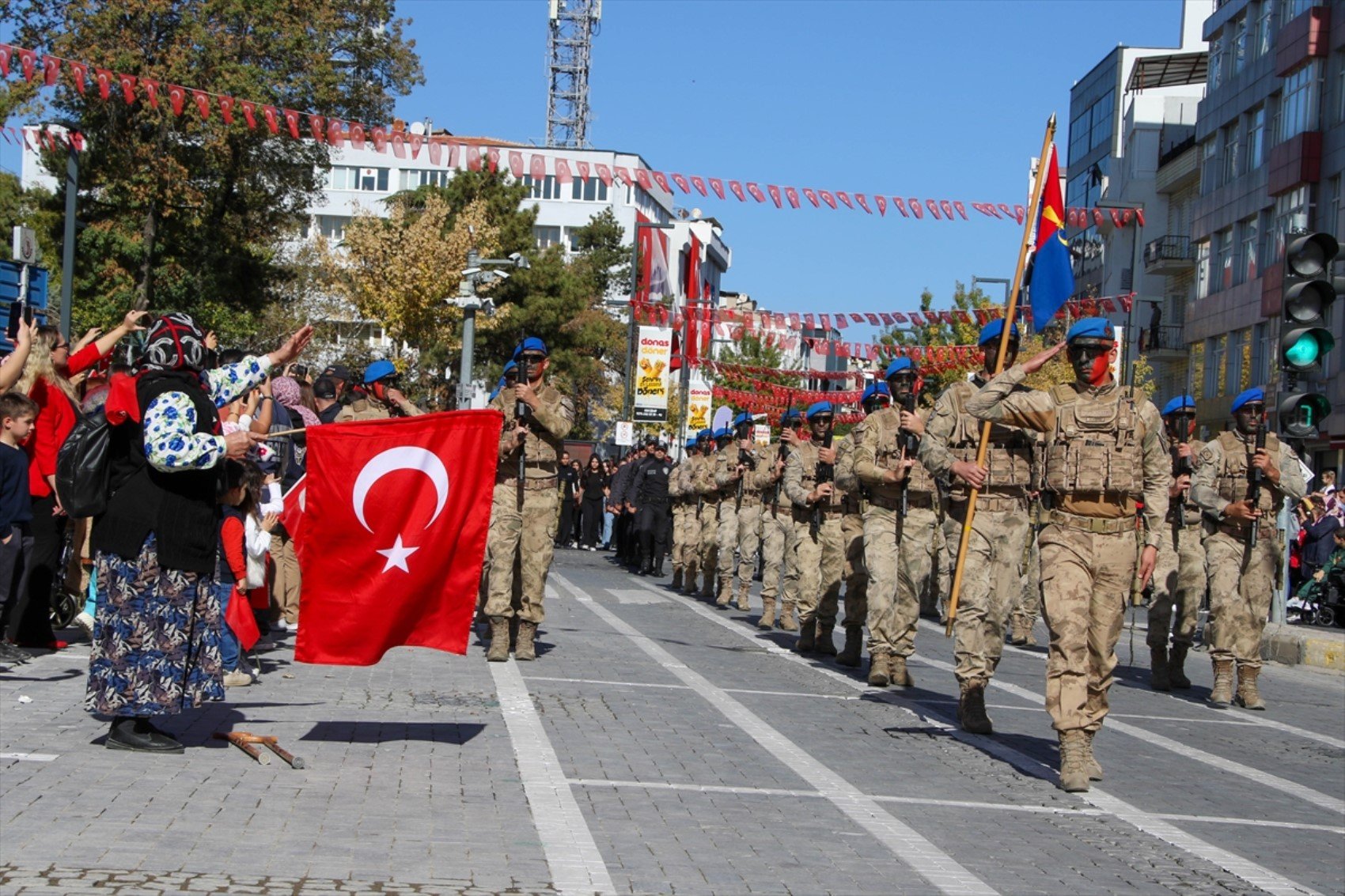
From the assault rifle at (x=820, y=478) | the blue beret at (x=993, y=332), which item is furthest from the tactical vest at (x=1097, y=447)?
the assault rifle at (x=820, y=478)

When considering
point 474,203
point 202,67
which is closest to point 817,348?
point 474,203

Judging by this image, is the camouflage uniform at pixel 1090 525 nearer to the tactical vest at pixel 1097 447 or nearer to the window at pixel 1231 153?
the tactical vest at pixel 1097 447

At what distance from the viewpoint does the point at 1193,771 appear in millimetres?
10141

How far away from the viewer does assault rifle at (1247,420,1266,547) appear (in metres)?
13.9

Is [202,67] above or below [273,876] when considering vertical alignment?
above

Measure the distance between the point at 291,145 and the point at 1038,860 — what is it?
36181 mm

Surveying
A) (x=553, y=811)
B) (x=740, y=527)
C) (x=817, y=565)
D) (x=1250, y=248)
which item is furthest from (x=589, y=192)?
(x=553, y=811)

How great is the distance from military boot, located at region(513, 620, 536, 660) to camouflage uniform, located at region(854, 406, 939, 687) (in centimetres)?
245

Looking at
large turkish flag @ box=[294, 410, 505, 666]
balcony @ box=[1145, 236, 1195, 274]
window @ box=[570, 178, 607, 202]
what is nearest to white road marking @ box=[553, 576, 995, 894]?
large turkish flag @ box=[294, 410, 505, 666]

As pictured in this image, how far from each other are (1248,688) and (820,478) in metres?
4.36

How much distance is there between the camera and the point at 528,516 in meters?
13.5

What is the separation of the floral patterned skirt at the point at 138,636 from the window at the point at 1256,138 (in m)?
49.0

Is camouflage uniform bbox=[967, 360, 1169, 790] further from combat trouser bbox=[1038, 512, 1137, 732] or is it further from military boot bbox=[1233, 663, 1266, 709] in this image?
military boot bbox=[1233, 663, 1266, 709]

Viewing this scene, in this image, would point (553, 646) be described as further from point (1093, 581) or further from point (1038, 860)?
point (1038, 860)
